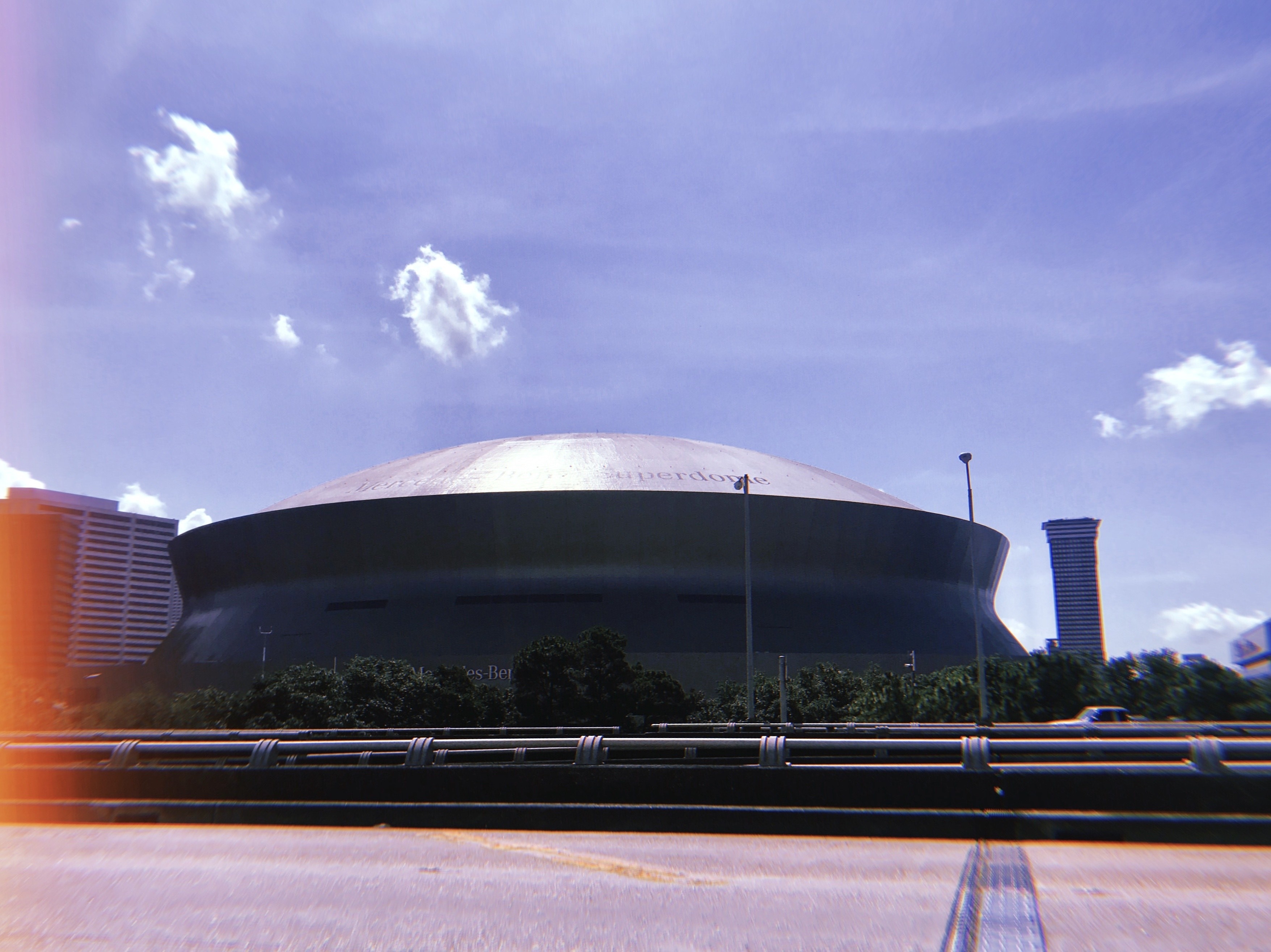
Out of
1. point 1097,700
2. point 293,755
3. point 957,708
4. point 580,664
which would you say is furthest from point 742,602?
point 293,755

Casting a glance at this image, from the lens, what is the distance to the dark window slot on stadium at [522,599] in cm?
7600

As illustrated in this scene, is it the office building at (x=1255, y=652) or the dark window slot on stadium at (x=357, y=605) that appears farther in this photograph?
the dark window slot on stadium at (x=357, y=605)

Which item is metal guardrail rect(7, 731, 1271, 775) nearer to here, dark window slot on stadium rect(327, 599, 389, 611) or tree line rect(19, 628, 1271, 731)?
tree line rect(19, 628, 1271, 731)

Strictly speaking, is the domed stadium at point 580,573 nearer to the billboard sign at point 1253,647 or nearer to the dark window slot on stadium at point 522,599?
the dark window slot on stadium at point 522,599

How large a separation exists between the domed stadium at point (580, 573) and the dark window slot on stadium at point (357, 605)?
14 cm

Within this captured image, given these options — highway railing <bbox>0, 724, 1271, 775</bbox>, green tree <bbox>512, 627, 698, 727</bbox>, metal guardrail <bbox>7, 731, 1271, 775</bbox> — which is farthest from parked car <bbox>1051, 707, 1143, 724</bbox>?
green tree <bbox>512, 627, 698, 727</bbox>

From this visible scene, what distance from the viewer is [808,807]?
11305 mm

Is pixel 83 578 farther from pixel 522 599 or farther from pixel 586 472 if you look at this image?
pixel 586 472

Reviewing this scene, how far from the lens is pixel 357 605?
3123 inches

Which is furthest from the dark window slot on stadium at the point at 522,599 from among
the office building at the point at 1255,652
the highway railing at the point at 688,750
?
the office building at the point at 1255,652

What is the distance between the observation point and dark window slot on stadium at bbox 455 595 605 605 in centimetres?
7600

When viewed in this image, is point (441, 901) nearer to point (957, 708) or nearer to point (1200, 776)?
point (1200, 776)

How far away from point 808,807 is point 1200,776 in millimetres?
3979

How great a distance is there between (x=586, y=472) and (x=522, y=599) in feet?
40.9
